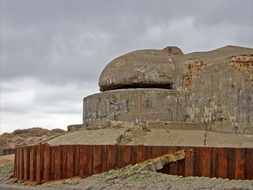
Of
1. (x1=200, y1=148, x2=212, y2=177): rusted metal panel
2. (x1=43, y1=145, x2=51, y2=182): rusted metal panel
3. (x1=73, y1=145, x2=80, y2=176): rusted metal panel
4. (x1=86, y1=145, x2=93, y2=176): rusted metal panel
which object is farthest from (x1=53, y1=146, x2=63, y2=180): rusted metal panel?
(x1=200, y1=148, x2=212, y2=177): rusted metal panel

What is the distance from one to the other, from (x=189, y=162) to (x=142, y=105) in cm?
922

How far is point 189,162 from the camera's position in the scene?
1321 centimetres

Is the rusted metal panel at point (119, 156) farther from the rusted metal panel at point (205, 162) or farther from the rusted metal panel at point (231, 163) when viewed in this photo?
the rusted metal panel at point (231, 163)

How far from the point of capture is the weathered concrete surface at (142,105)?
22.1m

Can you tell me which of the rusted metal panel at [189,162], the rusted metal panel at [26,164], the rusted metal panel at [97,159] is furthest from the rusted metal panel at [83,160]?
the rusted metal panel at [189,162]

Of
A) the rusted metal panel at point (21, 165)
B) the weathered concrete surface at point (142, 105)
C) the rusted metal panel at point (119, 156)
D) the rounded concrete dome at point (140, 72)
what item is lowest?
the rusted metal panel at point (21, 165)

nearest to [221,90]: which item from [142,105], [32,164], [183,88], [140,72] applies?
[183,88]

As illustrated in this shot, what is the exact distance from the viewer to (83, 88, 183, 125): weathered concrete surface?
869 inches

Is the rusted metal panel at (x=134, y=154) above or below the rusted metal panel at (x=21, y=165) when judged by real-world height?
above

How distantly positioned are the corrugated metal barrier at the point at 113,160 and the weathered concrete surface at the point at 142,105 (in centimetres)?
570

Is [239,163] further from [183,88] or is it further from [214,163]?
[183,88]

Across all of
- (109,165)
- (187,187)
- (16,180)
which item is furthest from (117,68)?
(187,187)

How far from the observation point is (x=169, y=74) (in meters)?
22.9

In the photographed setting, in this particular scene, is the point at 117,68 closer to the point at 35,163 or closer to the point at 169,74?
the point at 169,74
